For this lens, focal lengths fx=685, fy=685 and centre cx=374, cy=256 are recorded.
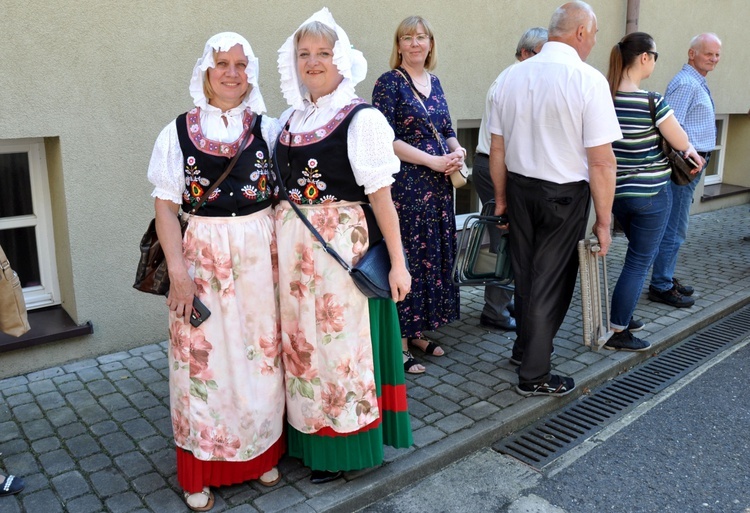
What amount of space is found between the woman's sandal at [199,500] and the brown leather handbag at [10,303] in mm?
1000

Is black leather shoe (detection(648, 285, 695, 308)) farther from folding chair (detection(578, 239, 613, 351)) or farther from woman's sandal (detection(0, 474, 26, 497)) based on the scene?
woman's sandal (detection(0, 474, 26, 497))

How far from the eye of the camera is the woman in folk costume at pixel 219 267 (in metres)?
2.66

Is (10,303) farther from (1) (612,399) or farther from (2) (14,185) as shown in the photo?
(1) (612,399)

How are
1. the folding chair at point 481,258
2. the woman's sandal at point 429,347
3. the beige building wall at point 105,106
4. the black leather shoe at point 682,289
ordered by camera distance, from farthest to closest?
the black leather shoe at point 682,289
the woman's sandal at point 429,347
the folding chair at point 481,258
the beige building wall at point 105,106

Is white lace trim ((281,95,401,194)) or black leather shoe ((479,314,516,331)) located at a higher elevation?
white lace trim ((281,95,401,194))

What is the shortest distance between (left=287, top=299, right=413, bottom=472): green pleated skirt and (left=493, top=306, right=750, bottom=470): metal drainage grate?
782mm

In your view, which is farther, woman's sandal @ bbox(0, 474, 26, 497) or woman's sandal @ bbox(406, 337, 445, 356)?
woman's sandal @ bbox(406, 337, 445, 356)

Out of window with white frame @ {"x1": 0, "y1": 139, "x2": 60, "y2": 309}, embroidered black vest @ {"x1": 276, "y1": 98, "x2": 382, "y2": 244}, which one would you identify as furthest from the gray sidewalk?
embroidered black vest @ {"x1": 276, "y1": 98, "x2": 382, "y2": 244}

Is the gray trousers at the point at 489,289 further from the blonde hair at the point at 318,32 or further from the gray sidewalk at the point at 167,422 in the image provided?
the blonde hair at the point at 318,32

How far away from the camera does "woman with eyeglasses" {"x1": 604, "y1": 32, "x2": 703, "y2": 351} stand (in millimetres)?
4230

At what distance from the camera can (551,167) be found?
142 inches

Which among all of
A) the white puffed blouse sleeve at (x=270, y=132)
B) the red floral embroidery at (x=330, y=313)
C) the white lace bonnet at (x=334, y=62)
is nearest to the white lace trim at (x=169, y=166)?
the white puffed blouse sleeve at (x=270, y=132)

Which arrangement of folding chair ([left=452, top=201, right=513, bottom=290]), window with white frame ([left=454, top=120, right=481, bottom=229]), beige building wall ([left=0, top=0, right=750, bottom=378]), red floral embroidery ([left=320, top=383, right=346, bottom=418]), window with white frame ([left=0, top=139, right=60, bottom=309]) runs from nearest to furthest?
red floral embroidery ([left=320, top=383, right=346, bottom=418]), beige building wall ([left=0, top=0, right=750, bottom=378]), folding chair ([left=452, top=201, right=513, bottom=290]), window with white frame ([left=0, top=139, right=60, bottom=309]), window with white frame ([left=454, top=120, right=481, bottom=229])

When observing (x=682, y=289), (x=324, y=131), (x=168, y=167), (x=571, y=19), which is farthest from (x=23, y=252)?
(x=682, y=289)
